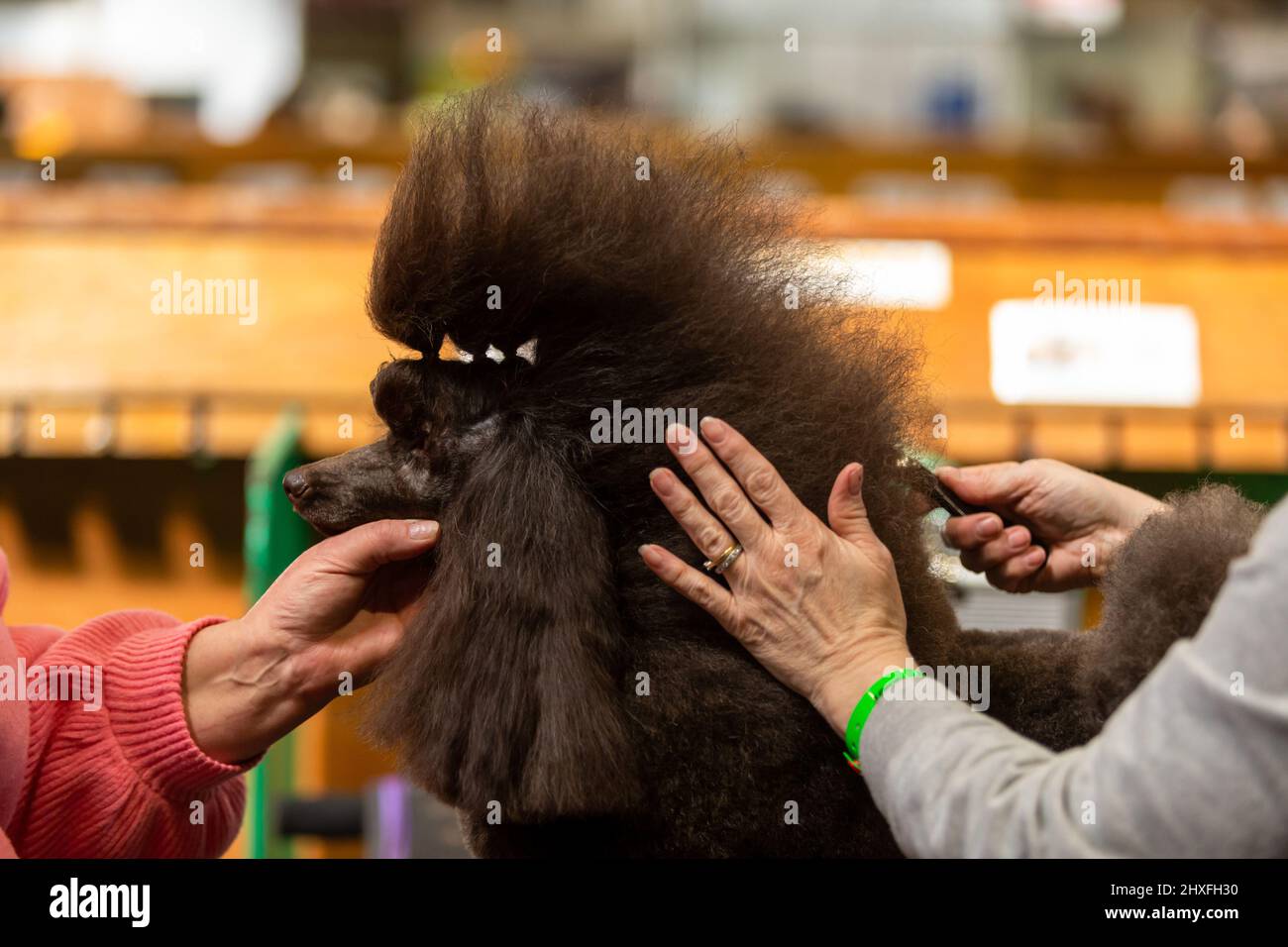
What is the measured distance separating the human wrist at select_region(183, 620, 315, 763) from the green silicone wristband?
23.2 inches

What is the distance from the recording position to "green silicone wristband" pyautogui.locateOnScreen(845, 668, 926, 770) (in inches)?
36.4

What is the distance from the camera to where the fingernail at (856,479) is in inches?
39.0

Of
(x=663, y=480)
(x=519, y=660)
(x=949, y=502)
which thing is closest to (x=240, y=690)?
(x=519, y=660)

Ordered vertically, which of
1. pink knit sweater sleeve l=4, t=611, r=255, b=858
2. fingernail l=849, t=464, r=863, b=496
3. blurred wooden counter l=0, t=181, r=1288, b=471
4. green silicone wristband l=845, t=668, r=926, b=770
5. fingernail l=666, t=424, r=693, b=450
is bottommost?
pink knit sweater sleeve l=4, t=611, r=255, b=858

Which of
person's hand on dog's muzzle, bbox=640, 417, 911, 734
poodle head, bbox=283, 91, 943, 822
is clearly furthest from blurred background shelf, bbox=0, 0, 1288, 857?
person's hand on dog's muzzle, bbox=640, 417, 911, 734

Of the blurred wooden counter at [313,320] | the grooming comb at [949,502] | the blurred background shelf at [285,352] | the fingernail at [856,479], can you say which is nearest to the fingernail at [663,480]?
the fingernail at [856,479]

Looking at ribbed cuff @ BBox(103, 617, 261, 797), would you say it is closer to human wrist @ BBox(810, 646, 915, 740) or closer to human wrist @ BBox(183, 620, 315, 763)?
human wrist @ BBox(183, 620, 315, 763)

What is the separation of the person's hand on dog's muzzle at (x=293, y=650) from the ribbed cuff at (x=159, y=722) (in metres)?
0.02

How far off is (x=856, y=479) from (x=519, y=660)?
1.02 ft

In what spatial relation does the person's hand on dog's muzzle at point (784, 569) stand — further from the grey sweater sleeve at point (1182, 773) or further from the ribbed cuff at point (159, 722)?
the ribbed cuff at point (159, 722)

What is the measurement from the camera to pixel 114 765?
1238 mm

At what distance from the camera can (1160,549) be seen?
3.18ft

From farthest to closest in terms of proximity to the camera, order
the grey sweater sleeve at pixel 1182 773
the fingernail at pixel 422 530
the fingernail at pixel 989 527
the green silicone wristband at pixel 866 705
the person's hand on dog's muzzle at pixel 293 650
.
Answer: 1. the fingernail at pixel 989 527
2. the person's hand on dog's muzzle at pixel 293 650
3. the fingernail at pixel 422 530
4. the green silicone wristband at pixel 866 705
5. the grey sweater sleeve at pixel 1182 773

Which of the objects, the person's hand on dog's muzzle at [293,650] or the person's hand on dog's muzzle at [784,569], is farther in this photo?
the person's hand on dog's muzzle at [293,650]
